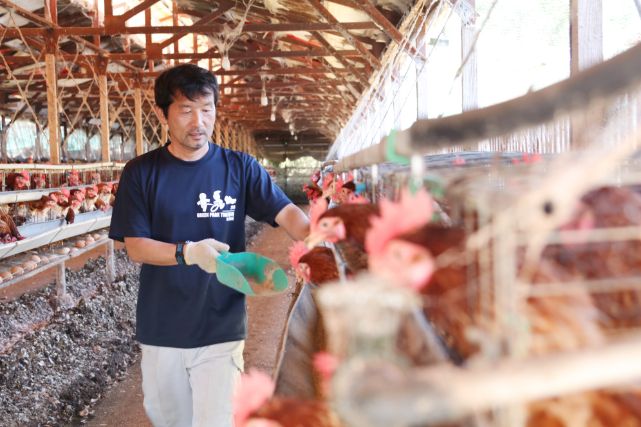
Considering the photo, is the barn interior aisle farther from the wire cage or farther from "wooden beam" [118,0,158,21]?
"wooden beam" [118,0,158,21]

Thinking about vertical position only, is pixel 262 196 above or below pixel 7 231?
above

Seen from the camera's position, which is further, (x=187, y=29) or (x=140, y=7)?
(x=187, y=29)

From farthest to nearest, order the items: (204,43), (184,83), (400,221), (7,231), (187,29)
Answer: (204,43)
(187,29)
(7,231)
(184,83)
(400,221)

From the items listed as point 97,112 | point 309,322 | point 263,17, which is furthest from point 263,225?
point 309,322

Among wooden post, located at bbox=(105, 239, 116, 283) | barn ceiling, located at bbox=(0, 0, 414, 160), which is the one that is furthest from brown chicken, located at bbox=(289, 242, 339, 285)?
wooden post, located at bbox=(105, 239, 116, 283)

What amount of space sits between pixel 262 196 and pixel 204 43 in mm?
12275

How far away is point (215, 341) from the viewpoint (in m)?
2.44

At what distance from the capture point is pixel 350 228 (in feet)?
3.94

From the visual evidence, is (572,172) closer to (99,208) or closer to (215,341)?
(215,341)

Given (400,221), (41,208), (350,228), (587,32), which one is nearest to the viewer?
(400,221)

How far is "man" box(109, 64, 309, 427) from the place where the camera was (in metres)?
2.41

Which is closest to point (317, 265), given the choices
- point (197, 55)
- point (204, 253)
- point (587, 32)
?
point (204, 253)

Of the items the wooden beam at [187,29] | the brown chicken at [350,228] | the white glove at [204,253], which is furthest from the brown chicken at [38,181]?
the brown chicken at [350,228]

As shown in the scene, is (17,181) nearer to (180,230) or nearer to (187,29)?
(187,29)
